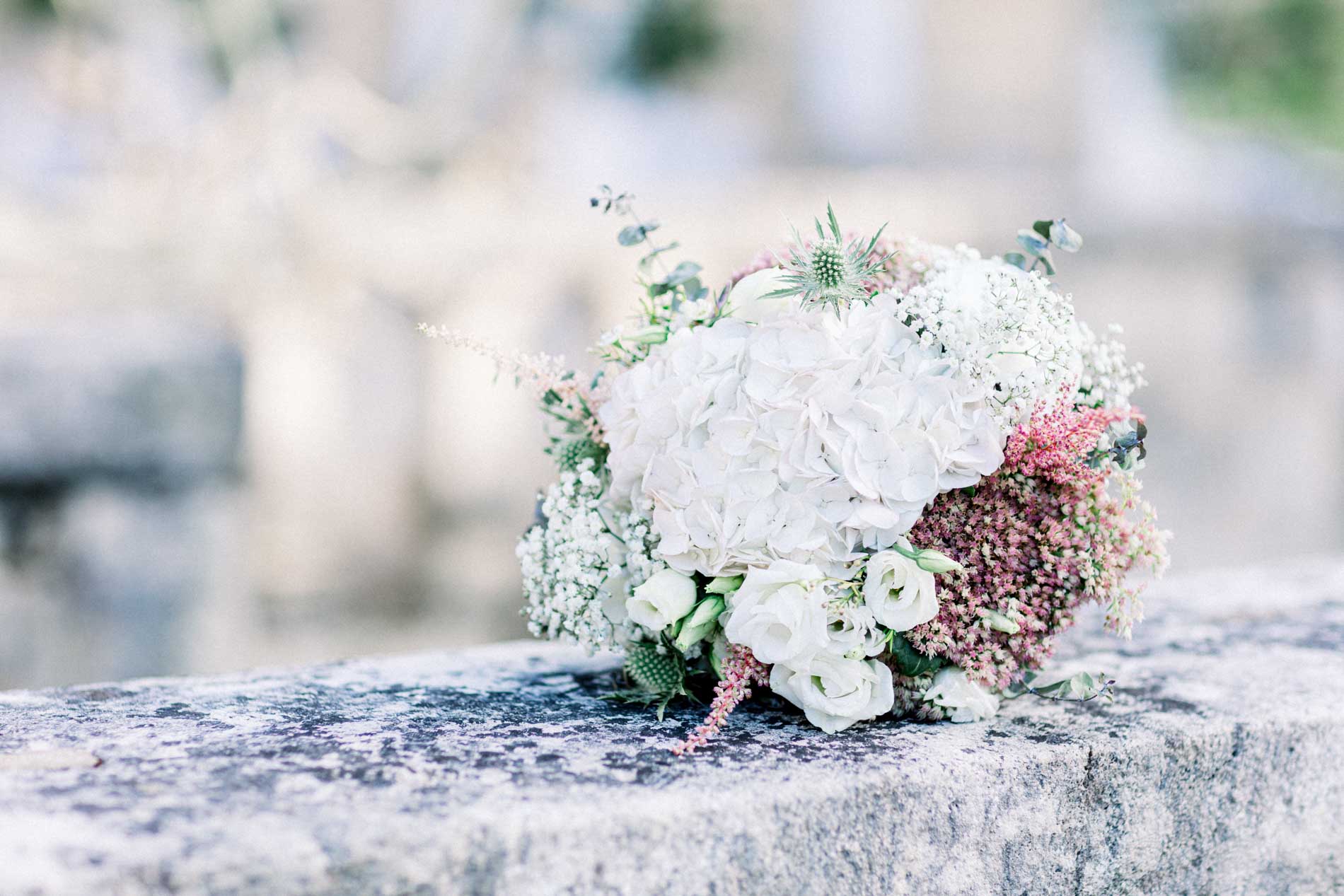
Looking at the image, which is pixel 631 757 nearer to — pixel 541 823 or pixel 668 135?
pixel 541 823

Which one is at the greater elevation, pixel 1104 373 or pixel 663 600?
pixel 1104 373

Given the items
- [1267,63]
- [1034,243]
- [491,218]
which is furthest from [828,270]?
[1267,63]

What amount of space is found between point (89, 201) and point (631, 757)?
17.5ft

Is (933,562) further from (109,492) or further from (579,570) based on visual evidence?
(109,492)

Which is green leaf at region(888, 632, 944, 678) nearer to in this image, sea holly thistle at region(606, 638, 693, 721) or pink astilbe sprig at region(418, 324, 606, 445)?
sea holly thistle at region(606, 638, 693, 721)

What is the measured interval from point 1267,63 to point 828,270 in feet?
28.0

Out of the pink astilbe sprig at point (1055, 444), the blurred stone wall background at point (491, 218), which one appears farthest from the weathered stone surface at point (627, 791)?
the blurred stone wall background at point (491, 218)

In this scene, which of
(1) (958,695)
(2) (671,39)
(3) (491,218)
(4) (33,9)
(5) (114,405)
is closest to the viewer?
(1) (958,695)

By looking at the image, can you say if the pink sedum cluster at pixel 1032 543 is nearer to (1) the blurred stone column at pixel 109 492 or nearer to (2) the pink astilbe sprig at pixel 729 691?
(2) the pink astilbe sprig at pixel 729 691

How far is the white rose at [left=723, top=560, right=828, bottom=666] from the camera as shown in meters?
1.15

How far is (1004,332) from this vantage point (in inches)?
48.1

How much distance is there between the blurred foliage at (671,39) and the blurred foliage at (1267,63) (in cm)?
339

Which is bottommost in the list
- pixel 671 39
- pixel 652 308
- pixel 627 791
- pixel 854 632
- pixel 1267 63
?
pixel 627 791

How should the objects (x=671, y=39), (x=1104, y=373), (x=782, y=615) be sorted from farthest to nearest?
1. (x=671, y=39)
2. (x=1104, y=373)
3. (x=782, y=615)
